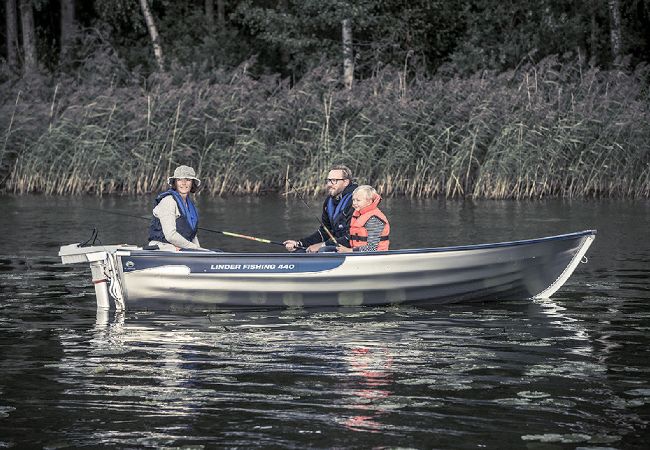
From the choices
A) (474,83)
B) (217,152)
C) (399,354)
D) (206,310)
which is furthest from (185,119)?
(399,354)

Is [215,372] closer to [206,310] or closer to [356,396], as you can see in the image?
[356,396]

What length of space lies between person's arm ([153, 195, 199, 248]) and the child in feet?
4.74

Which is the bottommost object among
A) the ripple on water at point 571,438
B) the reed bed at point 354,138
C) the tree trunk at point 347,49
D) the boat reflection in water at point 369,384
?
the ripple on water at point 571,438

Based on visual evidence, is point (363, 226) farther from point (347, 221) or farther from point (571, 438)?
point (571, 438)

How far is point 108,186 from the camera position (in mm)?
26578

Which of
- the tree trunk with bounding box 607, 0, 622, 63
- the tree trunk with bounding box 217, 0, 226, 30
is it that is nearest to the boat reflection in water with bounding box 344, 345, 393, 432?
the tree trunk with bounding box 607, 0, 622, 63

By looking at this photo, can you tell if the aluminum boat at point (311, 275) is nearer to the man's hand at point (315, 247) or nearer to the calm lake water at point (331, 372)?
the calm lake water at point (331, 372)

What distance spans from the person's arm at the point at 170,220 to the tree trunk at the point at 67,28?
909 inches

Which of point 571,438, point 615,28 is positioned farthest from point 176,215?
point 615,28

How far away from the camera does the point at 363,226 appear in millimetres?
13148

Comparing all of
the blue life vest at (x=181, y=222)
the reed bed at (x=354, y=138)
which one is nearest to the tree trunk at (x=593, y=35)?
the reed bed at (x=354, y=138)

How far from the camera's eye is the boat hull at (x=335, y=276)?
1266 centimetres

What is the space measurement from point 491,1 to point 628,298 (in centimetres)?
2271

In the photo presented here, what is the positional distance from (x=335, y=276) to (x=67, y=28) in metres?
26.0
